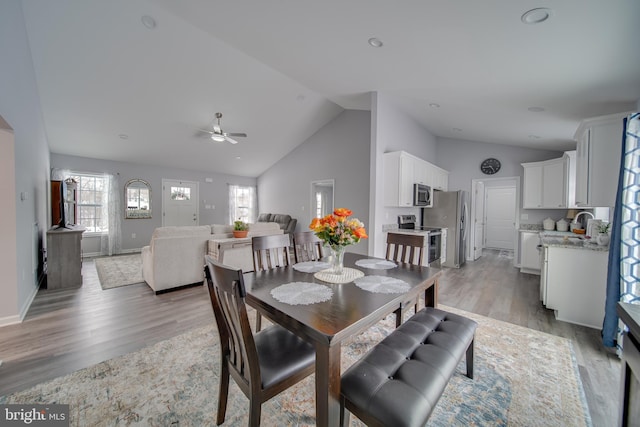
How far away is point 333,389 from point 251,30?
3614 millimetres

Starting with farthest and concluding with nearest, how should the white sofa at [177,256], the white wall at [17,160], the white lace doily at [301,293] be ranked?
1. the white sofa at [177,256]
2. the white wall at [17,160]
3. the white lace doily at [301,293]

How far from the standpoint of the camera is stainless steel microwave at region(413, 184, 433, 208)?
15.0 ft

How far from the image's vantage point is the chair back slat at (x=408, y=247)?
247 centimetres

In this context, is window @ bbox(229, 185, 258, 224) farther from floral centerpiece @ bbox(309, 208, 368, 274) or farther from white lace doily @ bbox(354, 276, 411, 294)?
white lace doily @ bbox(354, 276, 411, 294)

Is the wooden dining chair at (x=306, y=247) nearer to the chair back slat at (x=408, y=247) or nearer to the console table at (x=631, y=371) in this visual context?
the chair back slat at (x=408, y=247)

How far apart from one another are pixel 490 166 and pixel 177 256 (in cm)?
646

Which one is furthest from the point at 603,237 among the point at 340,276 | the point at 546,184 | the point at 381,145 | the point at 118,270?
the point at 118,270

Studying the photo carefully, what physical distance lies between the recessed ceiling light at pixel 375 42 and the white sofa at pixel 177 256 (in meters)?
3.22

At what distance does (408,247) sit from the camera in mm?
2594

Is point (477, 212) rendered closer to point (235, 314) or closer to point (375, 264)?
point (375, 264)

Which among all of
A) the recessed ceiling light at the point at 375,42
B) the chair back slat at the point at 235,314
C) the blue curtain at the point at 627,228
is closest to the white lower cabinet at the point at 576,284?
the blue curtain at the point at 627,228

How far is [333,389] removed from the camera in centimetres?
111

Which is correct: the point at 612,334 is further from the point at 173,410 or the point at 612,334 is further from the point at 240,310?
the point at 173,410

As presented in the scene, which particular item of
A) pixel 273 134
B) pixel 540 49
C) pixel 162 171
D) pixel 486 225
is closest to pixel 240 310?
pixel 540 49
